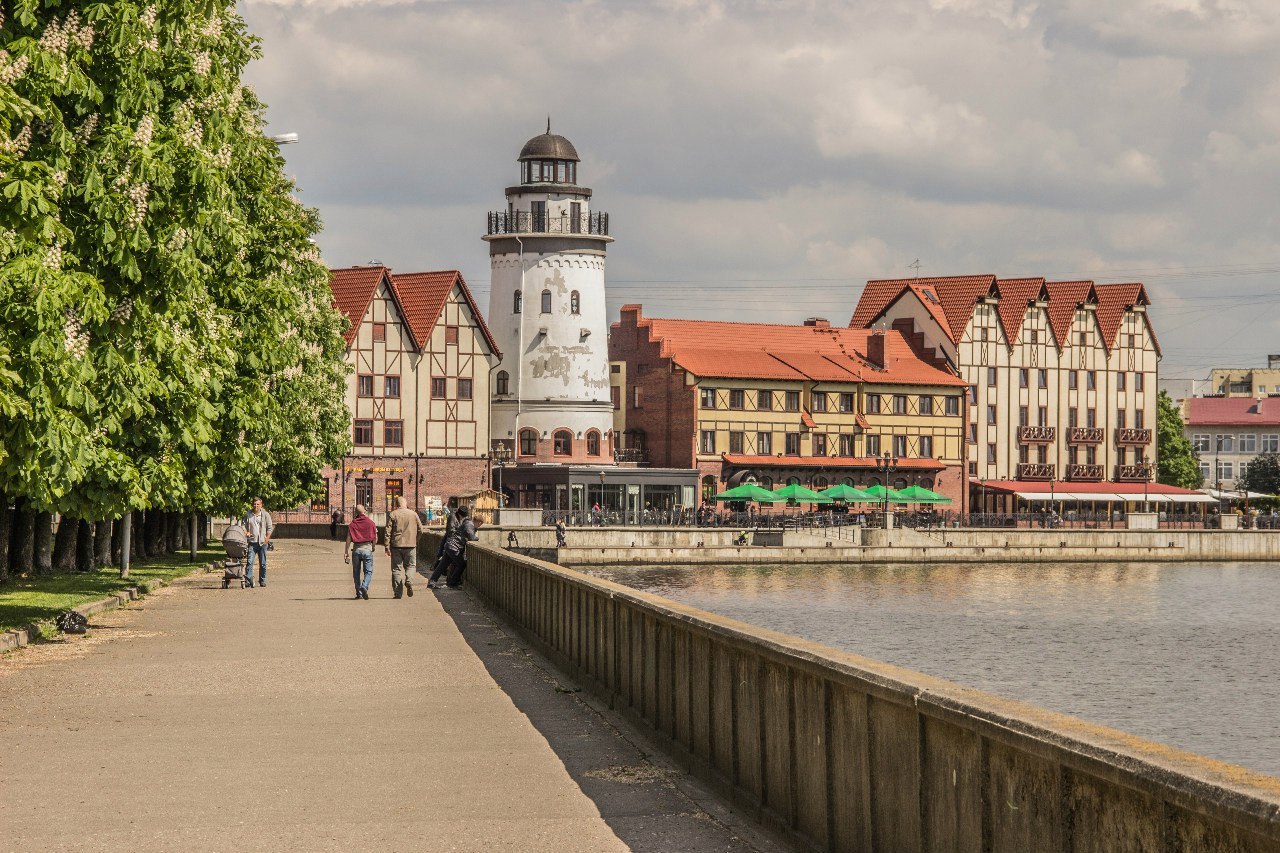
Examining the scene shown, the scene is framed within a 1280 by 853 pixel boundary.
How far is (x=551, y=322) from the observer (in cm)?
10075

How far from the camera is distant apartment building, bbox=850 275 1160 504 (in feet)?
370

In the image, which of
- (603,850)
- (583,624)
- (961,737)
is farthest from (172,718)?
(961,737)

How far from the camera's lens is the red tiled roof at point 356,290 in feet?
312

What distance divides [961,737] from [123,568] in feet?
104

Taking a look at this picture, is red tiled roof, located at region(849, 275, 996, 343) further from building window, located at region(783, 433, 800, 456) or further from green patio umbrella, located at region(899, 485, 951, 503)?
green patio umbrella, located at region(899, 485, 951, 503)

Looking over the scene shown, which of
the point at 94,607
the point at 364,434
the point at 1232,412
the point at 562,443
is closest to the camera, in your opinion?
the point at 94,607

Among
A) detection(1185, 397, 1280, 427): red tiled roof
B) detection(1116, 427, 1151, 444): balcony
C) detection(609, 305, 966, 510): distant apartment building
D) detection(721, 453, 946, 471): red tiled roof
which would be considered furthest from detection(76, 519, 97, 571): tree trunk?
detection(1185, 397, 1280, 427): red tiled roof

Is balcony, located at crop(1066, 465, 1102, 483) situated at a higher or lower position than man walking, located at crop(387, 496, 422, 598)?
higher

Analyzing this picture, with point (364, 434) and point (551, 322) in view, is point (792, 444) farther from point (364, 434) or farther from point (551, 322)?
point (364, 434)

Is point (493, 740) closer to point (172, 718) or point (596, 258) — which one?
point (172, 718)

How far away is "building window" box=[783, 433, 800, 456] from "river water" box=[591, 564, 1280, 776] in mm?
16751

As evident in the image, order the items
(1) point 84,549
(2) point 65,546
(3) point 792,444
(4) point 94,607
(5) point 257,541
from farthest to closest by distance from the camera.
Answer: (3) point 792,444
(2) point 65,546
(1) point 84,549
(5) point 257,541
(4) point 94,607

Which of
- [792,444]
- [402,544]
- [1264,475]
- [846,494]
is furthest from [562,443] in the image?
[1264,475]

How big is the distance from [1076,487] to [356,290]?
159ft
